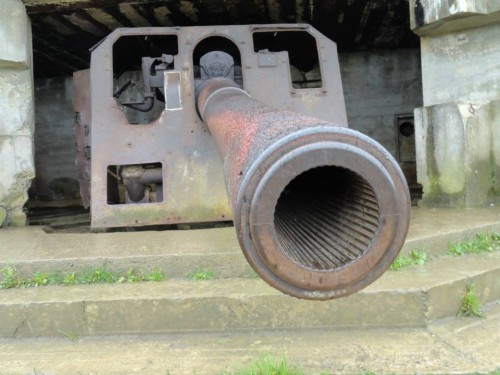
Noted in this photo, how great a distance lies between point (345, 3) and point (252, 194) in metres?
5.05

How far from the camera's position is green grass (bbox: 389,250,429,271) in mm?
2812

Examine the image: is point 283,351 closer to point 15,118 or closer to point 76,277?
point 76,277

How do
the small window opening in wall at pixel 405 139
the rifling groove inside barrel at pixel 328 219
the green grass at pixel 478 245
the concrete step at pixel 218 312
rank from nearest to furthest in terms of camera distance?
the rifling groove inside barrel at pixel 328 219
the concrete step at pixel 218 312
the green grass at pixel 478 245
the small window opening in wall at pixel 405 139

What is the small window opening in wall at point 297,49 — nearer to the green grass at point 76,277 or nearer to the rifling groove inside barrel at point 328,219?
the green grass at point 76,277

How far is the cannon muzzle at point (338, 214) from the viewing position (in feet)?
3.31

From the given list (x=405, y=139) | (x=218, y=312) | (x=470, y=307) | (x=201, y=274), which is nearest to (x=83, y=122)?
(x=201, y=274)

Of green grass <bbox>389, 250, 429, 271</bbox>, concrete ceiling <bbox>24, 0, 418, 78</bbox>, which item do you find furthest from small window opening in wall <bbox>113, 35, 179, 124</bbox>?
green grass <bbox>389, 250, 429, 271</bbox>

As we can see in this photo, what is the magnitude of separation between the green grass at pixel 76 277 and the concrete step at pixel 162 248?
0.03 m

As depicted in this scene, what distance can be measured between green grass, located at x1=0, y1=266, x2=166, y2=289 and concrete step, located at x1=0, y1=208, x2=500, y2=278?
0.03 m

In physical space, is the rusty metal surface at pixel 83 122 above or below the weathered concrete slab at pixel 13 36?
below

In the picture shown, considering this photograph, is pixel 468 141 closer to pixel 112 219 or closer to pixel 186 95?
pixel 186 95

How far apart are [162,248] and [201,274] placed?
37 cm

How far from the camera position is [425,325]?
7.98 feet

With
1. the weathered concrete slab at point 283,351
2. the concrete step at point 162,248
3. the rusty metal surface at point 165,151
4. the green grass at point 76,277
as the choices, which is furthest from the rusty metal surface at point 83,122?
the weathered concrete slab at point 283,351
